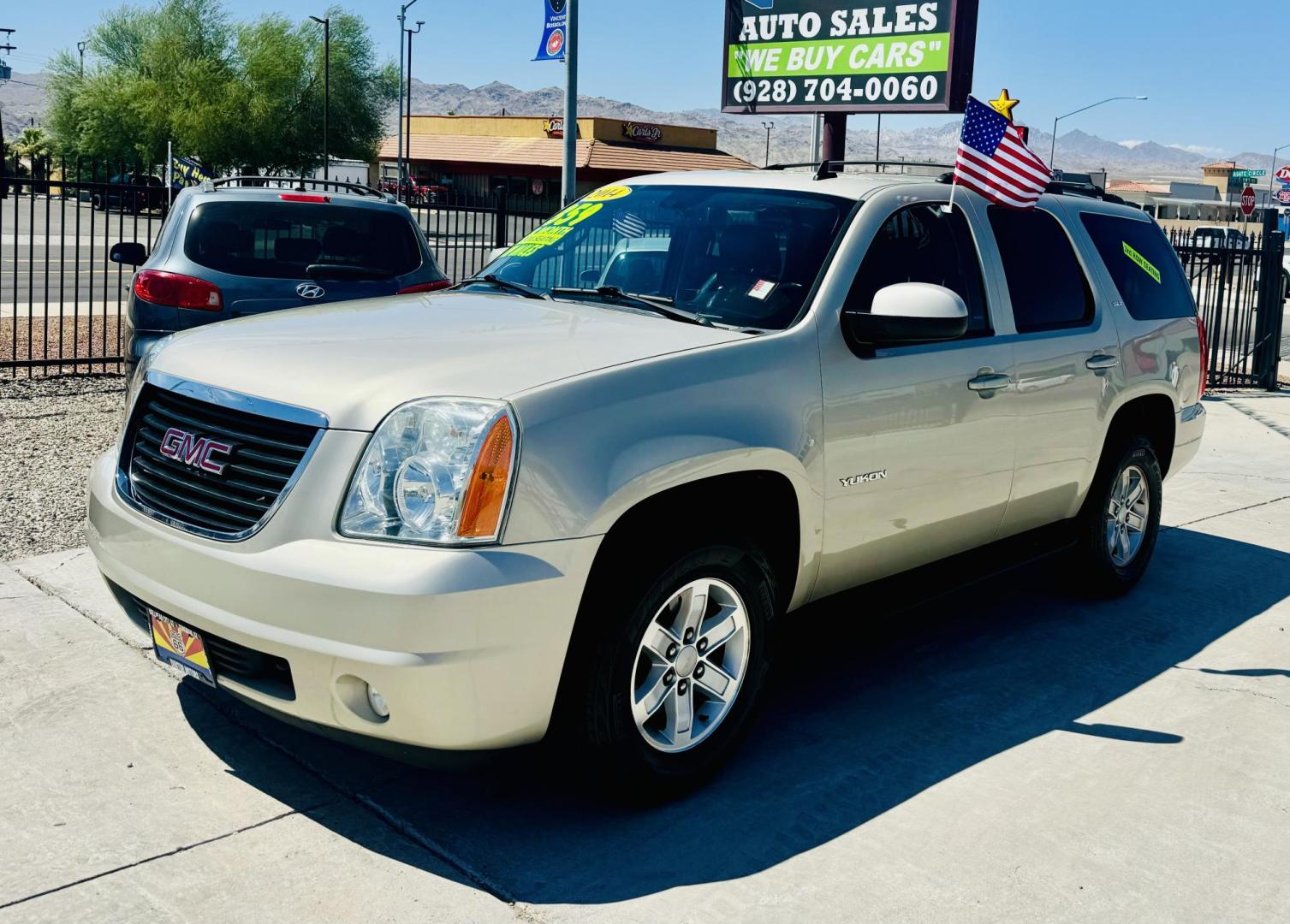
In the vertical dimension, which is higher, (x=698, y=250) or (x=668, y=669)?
(x=698, y=250)

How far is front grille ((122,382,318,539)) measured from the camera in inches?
140

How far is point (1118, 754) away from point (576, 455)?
7.71 feet

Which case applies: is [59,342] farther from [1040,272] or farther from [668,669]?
[668,669]

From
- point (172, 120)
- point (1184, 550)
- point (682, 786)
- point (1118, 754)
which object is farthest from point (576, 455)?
point (172, 120)

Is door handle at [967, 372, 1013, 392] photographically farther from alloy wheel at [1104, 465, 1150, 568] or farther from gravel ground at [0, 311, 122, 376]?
gravel ground at [0, 311, 122, 376]

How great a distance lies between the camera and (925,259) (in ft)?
16.3

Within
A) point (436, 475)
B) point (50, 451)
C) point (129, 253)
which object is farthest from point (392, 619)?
point (129, 253)

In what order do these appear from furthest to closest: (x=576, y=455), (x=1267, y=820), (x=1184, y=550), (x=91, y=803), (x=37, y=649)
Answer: (x=1184, y=550) < (x=37, y=649) < (x=1267, y=820) < (x=91, y=803) < (x=576, y=455)

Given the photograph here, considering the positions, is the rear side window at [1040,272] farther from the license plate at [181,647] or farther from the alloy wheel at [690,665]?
the license plate at [181,647]

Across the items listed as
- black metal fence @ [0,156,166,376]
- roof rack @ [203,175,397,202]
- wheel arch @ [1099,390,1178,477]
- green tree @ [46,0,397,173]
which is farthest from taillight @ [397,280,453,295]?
green tree @ [46,0,397,173]

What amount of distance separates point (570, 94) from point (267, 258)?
6390mm

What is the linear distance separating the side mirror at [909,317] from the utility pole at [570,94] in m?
9.52

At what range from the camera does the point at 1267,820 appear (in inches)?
163

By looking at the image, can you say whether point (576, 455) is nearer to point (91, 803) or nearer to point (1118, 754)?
point (91, 803)
